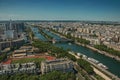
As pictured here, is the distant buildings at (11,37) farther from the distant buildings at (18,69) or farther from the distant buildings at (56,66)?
the distant buildings at (56,66)

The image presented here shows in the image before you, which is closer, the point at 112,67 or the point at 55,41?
the point at 112,67

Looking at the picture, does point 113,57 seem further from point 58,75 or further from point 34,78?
point 34,78

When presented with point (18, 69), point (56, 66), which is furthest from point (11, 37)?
point (56, 66)

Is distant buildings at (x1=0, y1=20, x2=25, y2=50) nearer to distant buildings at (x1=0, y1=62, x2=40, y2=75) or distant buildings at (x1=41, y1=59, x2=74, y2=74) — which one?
distant buildings at (x1=0, y1=62, x2=40, y2=75)

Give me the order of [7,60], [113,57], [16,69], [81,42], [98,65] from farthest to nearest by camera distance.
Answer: [81,42], [113,57], [7,60], [98,65], [16,69]

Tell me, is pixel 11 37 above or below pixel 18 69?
above

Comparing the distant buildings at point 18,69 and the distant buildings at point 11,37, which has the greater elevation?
the distant buildings at point 11,37

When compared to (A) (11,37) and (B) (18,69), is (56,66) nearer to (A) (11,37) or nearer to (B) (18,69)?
(B) (18,69)

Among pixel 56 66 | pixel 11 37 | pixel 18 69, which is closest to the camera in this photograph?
pixel 18 69

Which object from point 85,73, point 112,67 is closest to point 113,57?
point 112,67

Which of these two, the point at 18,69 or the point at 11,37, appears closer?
the point at 18,69

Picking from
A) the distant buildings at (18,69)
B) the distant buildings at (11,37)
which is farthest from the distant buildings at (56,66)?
the distant buildings at (11,37)
